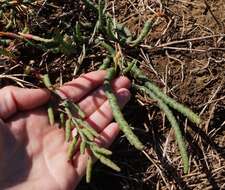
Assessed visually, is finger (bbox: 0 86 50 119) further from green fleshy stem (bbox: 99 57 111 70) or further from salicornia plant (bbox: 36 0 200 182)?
green fleshy stem (bbox: 99 57 111 70)

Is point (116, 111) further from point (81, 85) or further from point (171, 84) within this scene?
point (171, 84)

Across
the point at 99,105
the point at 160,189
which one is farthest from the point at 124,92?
the point at 160,189

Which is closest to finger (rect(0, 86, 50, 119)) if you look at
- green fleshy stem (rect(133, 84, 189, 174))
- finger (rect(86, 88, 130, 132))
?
finger (rect(86, 88, 130, 132))

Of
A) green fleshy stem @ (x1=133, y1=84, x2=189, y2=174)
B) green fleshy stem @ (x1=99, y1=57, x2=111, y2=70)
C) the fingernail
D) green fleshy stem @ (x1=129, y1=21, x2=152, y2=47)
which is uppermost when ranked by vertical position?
green fleshy stem @ (x1=129, y1=21, x2=152, y2=47)

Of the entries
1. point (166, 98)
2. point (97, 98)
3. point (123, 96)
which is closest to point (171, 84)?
point (166, 98)

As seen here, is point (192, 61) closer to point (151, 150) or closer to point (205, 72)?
point (205, 72)
